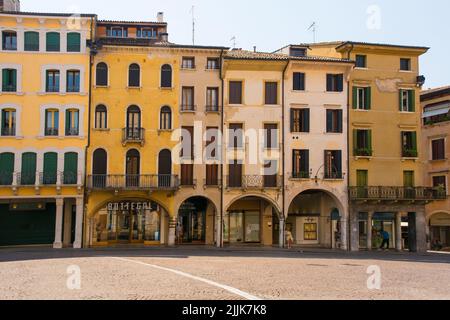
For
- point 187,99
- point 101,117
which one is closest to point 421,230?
point 187,99

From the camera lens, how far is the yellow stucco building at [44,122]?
130 ft

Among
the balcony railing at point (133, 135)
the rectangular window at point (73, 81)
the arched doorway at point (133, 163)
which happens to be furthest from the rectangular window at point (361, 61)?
the rectangular window at point (73, 81)

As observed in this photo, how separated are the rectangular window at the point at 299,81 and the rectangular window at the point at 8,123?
18761 mm

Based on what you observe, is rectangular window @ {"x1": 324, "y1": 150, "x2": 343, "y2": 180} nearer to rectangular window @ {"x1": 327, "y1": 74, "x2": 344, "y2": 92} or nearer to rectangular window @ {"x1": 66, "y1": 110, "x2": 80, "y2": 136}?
rectangular window @ {"x1": 327, "y1": 74, "x2": 344, "y2": 92}

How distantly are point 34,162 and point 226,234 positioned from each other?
13.6 m

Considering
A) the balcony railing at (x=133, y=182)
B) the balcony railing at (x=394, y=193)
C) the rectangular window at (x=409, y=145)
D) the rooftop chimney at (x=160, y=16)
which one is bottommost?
the balcony railing at (x=394, y=193)

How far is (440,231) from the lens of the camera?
5038 cm

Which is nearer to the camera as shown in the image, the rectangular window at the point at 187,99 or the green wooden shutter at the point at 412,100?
the rectangular window at the point at 187,99

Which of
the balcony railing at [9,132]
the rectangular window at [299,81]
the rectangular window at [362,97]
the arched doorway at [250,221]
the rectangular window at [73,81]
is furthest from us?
the rectangular window at [362,97]

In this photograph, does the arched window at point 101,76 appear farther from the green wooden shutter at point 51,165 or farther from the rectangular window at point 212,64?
the rectangular window at point 212,64

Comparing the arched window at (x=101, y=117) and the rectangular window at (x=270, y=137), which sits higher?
the arched window at (x=101, y=117)

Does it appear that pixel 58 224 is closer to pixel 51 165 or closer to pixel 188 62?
pixel 51 165

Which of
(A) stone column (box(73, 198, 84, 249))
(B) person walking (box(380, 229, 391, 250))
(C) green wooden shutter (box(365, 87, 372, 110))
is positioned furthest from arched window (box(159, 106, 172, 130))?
(B) person walking (box(380, 229, 391, 250))
